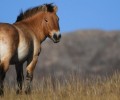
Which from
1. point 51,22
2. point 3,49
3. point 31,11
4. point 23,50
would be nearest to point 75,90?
point 23,50

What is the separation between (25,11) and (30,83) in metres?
2.22

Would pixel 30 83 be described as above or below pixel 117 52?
above

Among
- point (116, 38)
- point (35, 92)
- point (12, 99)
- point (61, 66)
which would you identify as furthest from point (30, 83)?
point (116, 38)

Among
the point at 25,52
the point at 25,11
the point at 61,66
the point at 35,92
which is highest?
the point at 25,11

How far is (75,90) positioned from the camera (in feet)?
46.1

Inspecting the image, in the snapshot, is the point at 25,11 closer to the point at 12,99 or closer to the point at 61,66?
the point at 12,99

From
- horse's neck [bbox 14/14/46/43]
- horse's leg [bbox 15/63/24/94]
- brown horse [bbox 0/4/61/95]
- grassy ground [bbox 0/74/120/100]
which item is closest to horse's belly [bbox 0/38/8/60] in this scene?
brown horse [bbox 0/4/61/95]

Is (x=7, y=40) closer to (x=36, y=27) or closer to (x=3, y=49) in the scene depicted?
(x=3, y=49)

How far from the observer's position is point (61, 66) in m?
86.2

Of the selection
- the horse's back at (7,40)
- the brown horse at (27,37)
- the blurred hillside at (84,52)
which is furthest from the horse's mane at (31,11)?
the blurred hillside at (84,52)

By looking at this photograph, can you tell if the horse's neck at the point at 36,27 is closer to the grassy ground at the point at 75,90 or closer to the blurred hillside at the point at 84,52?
the grassy ground at the point at 75,90

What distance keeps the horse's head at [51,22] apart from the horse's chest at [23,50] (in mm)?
1381

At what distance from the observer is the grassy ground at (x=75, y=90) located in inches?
505

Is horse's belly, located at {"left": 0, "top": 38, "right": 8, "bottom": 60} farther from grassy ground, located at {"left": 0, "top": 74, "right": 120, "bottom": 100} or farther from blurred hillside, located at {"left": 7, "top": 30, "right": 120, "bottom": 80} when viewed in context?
blurred hillside, located at {"left": 7, "top": 30, "right": 120, "bottom": 80}
